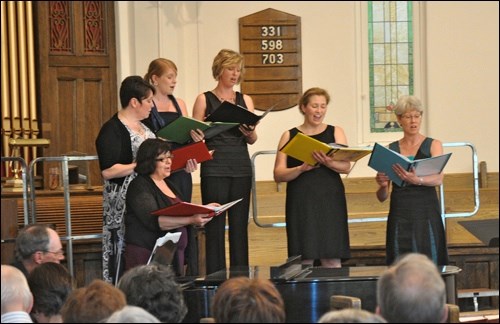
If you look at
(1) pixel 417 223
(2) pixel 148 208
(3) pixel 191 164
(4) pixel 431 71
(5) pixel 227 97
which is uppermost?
(4) pixel 431 71

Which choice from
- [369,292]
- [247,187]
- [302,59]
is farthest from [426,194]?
[302,59]

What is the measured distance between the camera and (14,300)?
12.2ft

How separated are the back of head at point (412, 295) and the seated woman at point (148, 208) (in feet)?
8.36

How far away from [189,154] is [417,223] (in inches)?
61.1

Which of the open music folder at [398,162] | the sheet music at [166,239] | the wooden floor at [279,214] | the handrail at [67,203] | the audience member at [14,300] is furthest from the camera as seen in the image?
the wooden floor at [279,214]

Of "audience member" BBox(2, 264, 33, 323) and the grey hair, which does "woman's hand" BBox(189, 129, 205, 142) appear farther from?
"audience member" BBox(2, 264, 33, 323)

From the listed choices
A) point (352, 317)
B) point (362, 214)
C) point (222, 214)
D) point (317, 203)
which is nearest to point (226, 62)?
point (222, 214)

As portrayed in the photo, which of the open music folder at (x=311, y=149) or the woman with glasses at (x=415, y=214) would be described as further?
the woman with glasses at (x=415, y=214)

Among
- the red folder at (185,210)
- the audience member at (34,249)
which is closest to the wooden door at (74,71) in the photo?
the red folder at (185,210)

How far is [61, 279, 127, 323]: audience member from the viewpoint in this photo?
3.51 metres

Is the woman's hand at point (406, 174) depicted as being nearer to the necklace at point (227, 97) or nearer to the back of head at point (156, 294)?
the necklace at point (227, 97)

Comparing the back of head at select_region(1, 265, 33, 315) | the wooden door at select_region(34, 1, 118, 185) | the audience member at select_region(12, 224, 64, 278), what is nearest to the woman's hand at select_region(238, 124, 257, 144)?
the audience member at select_region(12, 224, 64, 278)

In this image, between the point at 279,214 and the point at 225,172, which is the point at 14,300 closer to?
the point at 225,172

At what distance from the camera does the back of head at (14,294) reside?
3.71 m
